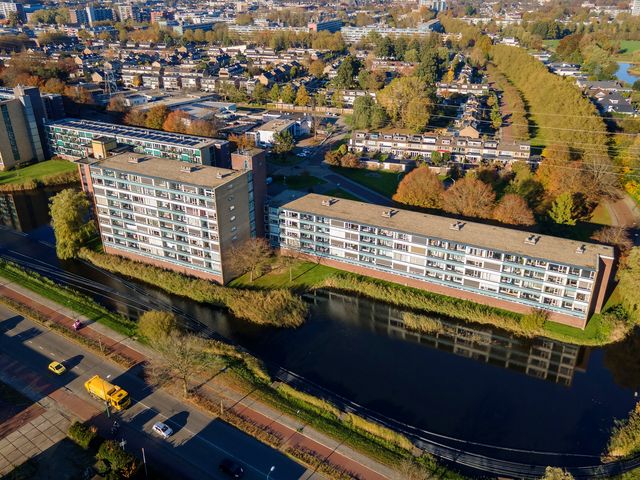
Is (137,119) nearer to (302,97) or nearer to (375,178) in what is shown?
(302,97)

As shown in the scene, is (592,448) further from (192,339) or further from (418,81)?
(418,81)

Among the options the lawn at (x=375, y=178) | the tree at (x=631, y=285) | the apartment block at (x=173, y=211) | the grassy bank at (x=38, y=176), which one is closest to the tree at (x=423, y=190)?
the lawn at (x=375, y=178)

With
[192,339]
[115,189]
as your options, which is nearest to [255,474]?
[192,339]

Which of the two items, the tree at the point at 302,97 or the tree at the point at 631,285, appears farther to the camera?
the tree at the point at 302,97

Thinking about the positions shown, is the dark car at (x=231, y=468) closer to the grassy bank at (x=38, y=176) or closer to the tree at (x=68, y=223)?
the tree at (x=68, y=223)

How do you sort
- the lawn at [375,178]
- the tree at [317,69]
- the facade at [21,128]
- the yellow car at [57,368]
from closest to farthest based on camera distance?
the yellow car at [57,368], the lawn at [375,178], the facade at [21,128], the tree at [317,69]

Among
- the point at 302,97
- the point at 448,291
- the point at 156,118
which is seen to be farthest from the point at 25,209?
the point at 302,97
